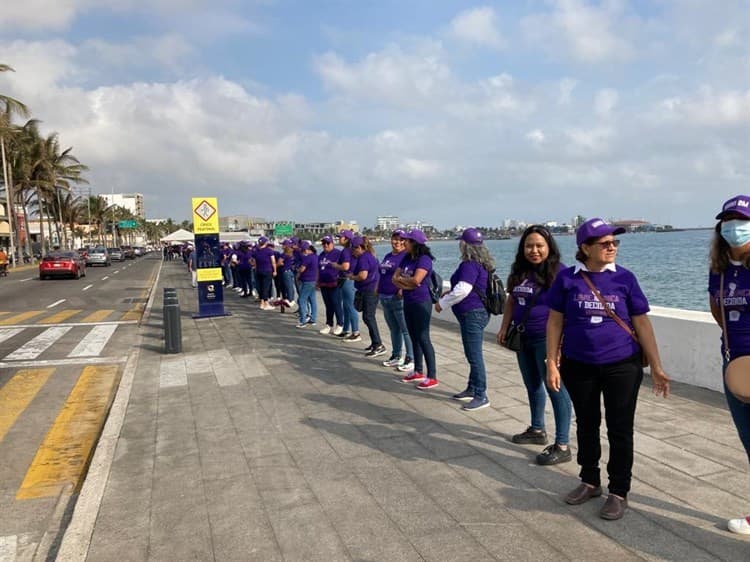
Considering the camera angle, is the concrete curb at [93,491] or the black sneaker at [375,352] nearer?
the concrete curb at [93,491]

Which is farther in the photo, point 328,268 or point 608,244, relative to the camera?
point 328,268

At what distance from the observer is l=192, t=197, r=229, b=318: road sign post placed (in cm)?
1251

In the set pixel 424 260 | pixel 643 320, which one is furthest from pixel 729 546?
pixel 424 260

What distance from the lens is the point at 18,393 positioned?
716 cm

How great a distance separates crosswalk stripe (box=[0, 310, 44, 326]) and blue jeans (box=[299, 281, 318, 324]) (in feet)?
22.6

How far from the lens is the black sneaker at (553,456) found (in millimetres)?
4145

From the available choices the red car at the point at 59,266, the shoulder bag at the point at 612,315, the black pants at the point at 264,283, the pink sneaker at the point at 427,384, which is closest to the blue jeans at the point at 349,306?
the pink sneaker at the point at 427,384

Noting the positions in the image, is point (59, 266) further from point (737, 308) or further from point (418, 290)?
point (737, 308)

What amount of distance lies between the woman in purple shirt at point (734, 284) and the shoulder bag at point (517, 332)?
1390 millimetres

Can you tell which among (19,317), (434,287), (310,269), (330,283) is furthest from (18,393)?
(19,317)

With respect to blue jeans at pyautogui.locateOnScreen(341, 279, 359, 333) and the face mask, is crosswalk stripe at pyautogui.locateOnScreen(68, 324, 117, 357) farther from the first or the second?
the face mask

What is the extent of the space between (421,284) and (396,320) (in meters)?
1.15

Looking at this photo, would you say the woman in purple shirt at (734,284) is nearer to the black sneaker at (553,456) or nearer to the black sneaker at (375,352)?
the black sneaker at (553,456)

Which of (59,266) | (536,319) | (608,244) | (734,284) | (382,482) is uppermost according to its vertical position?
(608,244)
